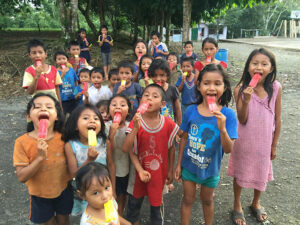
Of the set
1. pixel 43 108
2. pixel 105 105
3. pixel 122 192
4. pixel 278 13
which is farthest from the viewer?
pixel 278 13

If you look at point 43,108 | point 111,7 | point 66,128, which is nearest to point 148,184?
point 66,128

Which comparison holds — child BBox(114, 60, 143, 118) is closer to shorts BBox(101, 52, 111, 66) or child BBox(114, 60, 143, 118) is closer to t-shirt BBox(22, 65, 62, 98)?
t-shirt BBox(22, 65, 62, 98)

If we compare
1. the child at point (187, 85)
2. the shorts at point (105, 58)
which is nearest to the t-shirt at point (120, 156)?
the child at point (187, 85)

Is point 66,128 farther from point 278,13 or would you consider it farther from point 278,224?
point 278,13

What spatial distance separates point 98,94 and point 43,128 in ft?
6.90

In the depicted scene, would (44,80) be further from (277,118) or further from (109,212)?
(277,118)

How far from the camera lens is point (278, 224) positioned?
8.92ft

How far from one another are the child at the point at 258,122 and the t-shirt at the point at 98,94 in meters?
2.07

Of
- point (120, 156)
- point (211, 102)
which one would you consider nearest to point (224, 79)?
point (211, 102)

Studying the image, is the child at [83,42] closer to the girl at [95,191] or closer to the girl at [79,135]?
the girl at [79,135]

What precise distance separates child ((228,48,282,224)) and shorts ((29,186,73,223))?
5.94 ft

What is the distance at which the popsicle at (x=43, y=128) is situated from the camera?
182 centimetres

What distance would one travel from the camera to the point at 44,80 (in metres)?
3.63

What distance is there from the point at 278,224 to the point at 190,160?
4.51 ft
